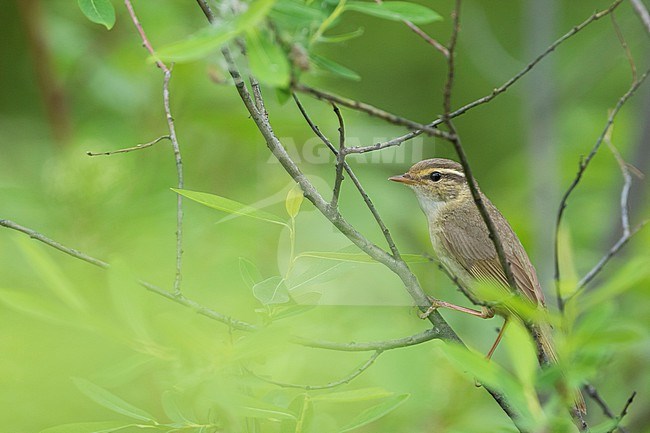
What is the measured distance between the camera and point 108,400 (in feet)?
4.86

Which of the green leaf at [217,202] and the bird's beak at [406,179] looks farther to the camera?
the bird's beak at [406,179]

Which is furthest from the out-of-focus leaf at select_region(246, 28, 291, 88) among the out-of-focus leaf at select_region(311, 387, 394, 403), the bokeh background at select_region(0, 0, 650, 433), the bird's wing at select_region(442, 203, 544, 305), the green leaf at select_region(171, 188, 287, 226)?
the bird's wing at select_region(442, 203, 544, 305)

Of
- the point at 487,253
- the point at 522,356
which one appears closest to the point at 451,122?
the point at 522,356

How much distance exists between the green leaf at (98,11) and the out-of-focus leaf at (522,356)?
1.08 meters

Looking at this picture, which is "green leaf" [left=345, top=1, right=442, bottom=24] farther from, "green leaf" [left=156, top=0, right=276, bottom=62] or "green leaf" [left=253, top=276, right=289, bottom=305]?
"green leaf" [left=253, top=276, right=289, bottom=305]

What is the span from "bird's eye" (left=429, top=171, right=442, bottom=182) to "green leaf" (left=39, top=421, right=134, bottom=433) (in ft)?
7.96

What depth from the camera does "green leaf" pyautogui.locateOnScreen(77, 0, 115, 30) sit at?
6.30ft

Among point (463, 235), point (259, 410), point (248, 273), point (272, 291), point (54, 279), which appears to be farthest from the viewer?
point (463, 235)

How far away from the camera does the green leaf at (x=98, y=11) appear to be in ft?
6.30

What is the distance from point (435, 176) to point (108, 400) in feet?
8.14

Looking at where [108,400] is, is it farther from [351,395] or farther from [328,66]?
[328,66]

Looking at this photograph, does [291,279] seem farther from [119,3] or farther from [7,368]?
[119,3]

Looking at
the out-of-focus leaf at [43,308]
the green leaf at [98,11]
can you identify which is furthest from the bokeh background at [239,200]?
the green leaf at [98,11]

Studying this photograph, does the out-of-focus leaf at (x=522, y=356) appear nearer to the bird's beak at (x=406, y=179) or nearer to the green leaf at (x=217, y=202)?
the green leaf at (x=217, y=202)
